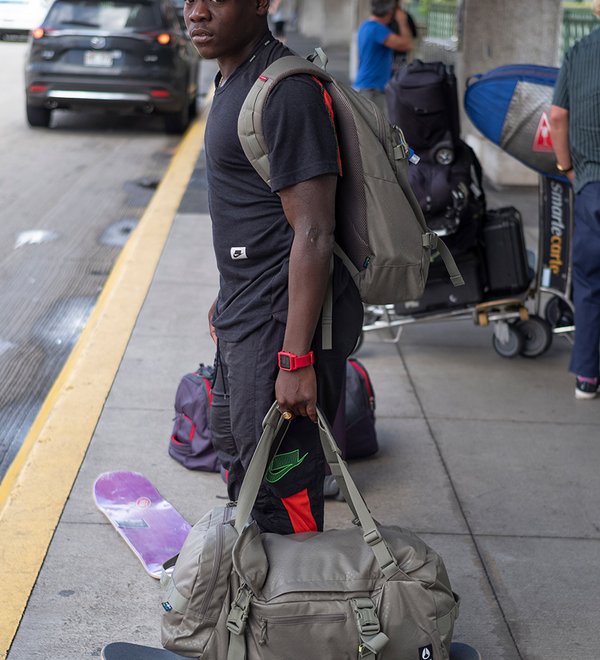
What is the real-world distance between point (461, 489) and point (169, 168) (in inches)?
286

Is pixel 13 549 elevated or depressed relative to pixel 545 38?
depressed

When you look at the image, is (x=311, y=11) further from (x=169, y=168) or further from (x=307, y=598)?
(x=307, y=598)

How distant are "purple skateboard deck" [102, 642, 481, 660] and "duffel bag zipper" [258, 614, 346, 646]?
440 mm

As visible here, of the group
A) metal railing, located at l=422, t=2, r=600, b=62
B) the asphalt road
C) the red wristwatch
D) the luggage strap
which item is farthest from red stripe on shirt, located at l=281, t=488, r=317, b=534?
metal railing, located at l=422, t=2, r=600, b=62

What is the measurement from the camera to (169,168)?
32.5ft

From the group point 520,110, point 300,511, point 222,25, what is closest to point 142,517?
point 300,511

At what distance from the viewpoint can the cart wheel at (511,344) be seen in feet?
16.3

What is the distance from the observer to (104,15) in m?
11.2

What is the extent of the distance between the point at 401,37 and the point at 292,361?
7.38m

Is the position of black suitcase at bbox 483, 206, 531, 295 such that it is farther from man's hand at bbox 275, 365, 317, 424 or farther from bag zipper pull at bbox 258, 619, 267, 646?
bag zipper pull at bbox 258, 619, 267, 646

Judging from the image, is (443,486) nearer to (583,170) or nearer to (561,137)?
(583,170)

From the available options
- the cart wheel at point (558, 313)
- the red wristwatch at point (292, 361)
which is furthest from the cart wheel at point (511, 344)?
the red wristwatch at point (292, 361)

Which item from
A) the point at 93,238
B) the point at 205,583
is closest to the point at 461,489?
the point at 205,583

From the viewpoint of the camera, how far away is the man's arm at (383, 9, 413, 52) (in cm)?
865
